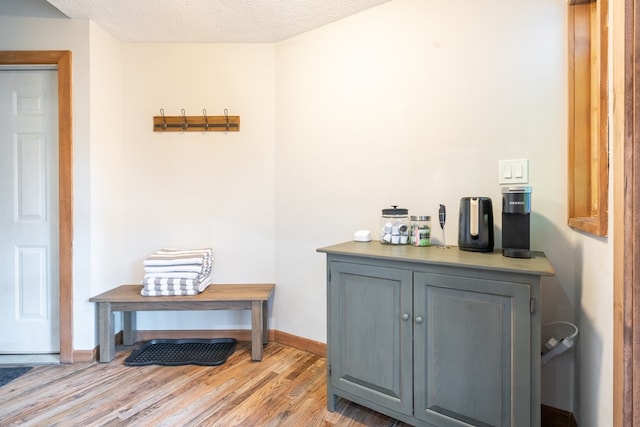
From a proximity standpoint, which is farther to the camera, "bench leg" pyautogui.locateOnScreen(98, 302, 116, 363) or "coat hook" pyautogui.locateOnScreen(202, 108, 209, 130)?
"coat hook" pyautogui.locateOnScreen(202, 108, 209, 130)

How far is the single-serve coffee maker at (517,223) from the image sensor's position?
1271 mm

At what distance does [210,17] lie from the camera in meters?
2.01

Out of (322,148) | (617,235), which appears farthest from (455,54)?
(617,235)

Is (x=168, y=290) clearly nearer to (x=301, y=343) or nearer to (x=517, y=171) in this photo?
(x=301, y=343)

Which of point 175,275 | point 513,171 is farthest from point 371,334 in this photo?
point 175,275

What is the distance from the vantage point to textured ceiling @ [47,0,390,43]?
1.87m

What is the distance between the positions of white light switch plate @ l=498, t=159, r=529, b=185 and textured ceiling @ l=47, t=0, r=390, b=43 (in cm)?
124

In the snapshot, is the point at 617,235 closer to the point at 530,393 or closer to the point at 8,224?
the point at 530,393

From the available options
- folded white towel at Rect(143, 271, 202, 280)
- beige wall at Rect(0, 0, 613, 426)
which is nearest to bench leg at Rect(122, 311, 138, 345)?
beige wall at Rect(0, 0, 613, 426)

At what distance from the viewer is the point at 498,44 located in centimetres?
153

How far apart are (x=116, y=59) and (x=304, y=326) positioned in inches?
96.8

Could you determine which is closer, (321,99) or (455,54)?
(455,54)

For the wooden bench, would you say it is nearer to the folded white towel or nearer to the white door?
the folded white towel

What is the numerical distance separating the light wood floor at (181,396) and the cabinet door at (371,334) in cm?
22
